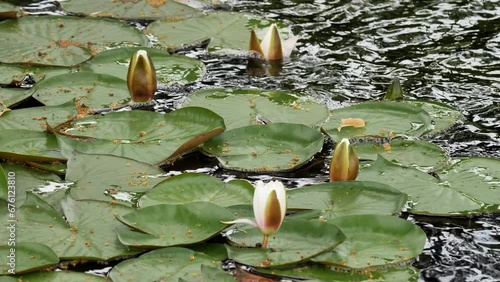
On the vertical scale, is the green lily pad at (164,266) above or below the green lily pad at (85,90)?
below

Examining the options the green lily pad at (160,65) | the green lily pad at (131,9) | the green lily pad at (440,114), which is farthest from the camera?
the green lily pad at (131,9)

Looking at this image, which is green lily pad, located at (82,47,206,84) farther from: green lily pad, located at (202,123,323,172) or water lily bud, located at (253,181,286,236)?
water lily bud, located at (253,181,286,236)

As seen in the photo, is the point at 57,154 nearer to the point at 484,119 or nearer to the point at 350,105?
the point at 350,105

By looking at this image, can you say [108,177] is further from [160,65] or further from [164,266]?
[160,65]

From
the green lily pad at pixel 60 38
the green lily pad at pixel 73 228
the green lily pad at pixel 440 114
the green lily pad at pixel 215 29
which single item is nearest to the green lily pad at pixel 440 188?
the green lily pad at pixel 440 114

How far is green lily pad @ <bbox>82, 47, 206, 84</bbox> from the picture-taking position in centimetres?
452

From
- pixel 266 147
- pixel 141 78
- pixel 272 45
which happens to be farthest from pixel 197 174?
pixel 272 45

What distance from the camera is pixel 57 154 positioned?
143 inches

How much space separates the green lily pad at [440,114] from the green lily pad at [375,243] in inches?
37.6

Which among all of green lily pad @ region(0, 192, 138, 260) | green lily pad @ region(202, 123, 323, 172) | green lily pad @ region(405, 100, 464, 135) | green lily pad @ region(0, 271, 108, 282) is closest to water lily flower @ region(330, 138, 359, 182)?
green lily pad @ region(202, 123, 323, 172)

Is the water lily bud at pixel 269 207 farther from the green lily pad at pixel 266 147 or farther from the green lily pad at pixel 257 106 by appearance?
the green lily pad at pixel 257 106

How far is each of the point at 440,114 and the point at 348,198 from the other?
1.01 meters

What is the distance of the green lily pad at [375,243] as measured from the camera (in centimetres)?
293

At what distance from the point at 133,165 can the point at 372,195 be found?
97 centimetres
